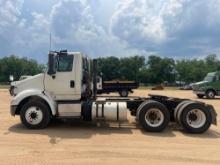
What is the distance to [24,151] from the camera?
9844 mm

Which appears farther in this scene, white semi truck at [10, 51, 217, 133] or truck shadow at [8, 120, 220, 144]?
white semi truck at [10, 51, 217, 133]

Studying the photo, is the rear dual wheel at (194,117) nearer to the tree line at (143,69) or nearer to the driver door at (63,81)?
the driver door at (63,81)

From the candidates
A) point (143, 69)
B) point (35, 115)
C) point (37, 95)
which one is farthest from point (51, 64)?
point (143, 69)

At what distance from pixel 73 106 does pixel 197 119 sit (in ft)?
13.8

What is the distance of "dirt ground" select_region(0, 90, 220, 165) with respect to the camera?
9172mm

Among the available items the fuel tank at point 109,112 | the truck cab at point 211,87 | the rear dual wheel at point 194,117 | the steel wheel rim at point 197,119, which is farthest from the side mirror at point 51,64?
the truck cab at point 211,87

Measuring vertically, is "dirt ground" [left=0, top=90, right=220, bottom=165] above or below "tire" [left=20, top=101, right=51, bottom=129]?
below

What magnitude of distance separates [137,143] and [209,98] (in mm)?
26301

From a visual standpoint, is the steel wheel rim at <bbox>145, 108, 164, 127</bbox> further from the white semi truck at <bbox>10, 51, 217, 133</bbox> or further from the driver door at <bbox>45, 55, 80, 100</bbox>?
the driver door at <bbox>45, 55, 80, 100</bbox>

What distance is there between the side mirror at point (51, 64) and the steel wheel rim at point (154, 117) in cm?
342

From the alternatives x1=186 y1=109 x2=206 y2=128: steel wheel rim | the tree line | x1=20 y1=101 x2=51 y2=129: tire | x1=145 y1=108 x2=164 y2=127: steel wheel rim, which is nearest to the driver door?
x1=20 y1=101 x2=51 y2=129: tire

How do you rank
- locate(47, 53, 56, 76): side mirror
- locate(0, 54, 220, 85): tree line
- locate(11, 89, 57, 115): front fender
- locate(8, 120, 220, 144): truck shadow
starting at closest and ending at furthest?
locate(8, 120, 220, 144): truck shadow, locate(47, 53, 56, 76): side mirror, locate(11, 89, 57, 115): front fender, locate(0, 54, 220, 85): tree line

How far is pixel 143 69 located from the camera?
13625cm

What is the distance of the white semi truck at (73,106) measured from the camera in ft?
43.4
